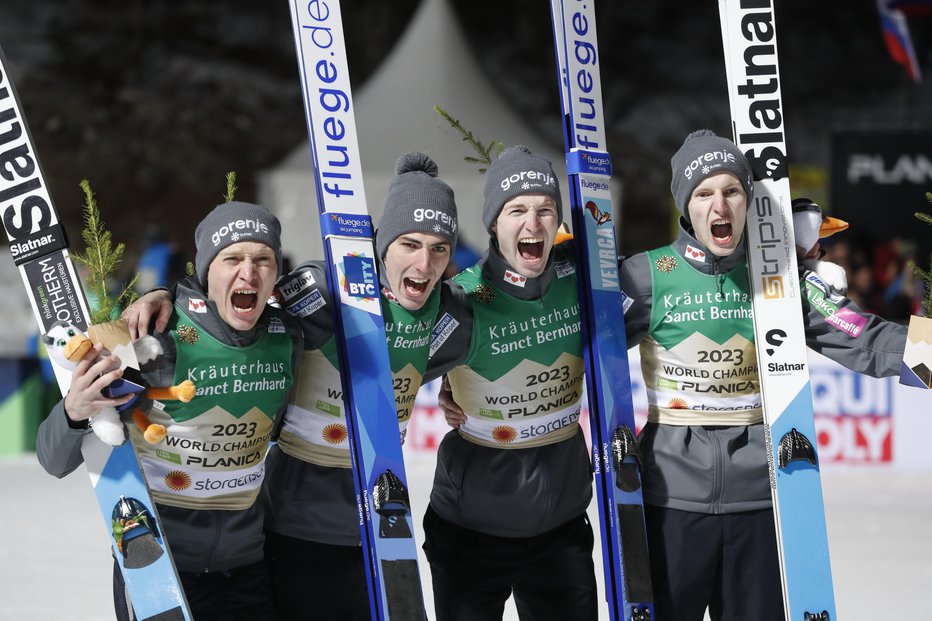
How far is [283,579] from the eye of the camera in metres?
2.99

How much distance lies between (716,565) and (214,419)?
145 cm

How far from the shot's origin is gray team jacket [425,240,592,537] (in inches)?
124

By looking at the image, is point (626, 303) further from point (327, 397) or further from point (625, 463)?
point (327, 397)

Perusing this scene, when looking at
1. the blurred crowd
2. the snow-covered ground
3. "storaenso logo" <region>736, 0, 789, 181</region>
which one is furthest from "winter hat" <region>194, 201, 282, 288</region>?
the blurred crowd

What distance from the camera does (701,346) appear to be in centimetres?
314

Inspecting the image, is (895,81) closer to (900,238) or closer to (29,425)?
(900,238)

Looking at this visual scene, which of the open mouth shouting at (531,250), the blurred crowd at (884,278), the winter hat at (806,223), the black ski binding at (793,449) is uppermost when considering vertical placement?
the open mouth shouting at (531,250)

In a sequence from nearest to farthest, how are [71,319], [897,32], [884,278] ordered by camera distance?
[71,319], [884,278], [897,32]

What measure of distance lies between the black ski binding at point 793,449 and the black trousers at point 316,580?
122 cm

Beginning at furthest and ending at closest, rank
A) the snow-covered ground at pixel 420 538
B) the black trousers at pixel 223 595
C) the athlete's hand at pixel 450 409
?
the snow-covered ground at pixel 420 538 < the athlete's hand at pixel 450 409 < the black trousers at pixel 223 595

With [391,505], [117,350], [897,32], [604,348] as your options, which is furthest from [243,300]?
[897,32]

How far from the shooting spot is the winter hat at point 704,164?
3025 millimetres

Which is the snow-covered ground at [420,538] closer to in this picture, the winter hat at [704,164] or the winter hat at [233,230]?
the winter hat at [704,164]

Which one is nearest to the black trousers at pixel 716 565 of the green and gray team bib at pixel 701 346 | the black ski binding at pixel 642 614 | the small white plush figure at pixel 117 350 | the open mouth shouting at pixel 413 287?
the black ski binding at pixel 642 614
